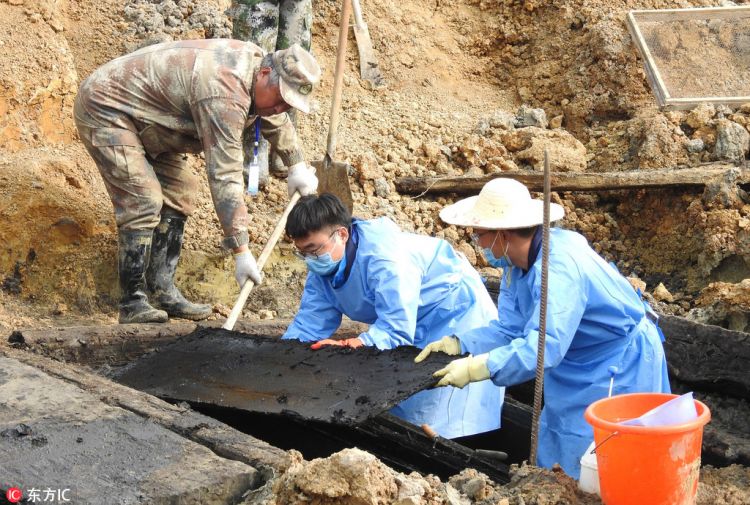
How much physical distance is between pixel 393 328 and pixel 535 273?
88cm

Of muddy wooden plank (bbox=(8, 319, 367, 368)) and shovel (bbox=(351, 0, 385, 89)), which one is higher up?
shovel (bbox=(351, 0, 385, 89))

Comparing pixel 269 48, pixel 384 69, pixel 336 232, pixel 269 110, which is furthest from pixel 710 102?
pixel 336 232

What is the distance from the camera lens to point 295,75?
17.3 feet

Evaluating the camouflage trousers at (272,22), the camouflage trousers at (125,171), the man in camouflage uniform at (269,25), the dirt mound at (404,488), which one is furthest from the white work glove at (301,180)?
the dirt mound at (404,488)

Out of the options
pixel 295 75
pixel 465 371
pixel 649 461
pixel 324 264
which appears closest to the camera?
pixel 649 461

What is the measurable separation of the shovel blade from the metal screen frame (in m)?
3.61

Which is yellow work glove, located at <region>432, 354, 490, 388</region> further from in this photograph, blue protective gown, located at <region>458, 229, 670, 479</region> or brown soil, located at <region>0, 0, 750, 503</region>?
brown soil, located at <region>0, 0, 750, 503</region>

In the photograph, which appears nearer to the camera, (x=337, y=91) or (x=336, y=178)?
(x=336, y=178)

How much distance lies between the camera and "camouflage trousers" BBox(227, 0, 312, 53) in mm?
7125

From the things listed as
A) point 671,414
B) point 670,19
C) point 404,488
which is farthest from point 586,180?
point 404,488

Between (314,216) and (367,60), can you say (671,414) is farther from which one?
(367,60)

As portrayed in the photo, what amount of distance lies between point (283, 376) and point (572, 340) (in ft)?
4.23

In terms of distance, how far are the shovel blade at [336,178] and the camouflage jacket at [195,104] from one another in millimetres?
885

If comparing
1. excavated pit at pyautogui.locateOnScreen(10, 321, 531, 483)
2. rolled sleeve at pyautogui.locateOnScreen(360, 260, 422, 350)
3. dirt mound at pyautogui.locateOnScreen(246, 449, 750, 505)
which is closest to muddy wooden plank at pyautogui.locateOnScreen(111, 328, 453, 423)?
excavated pit at pyautogui.locateOnScreen(10, 321, 531, 483)
